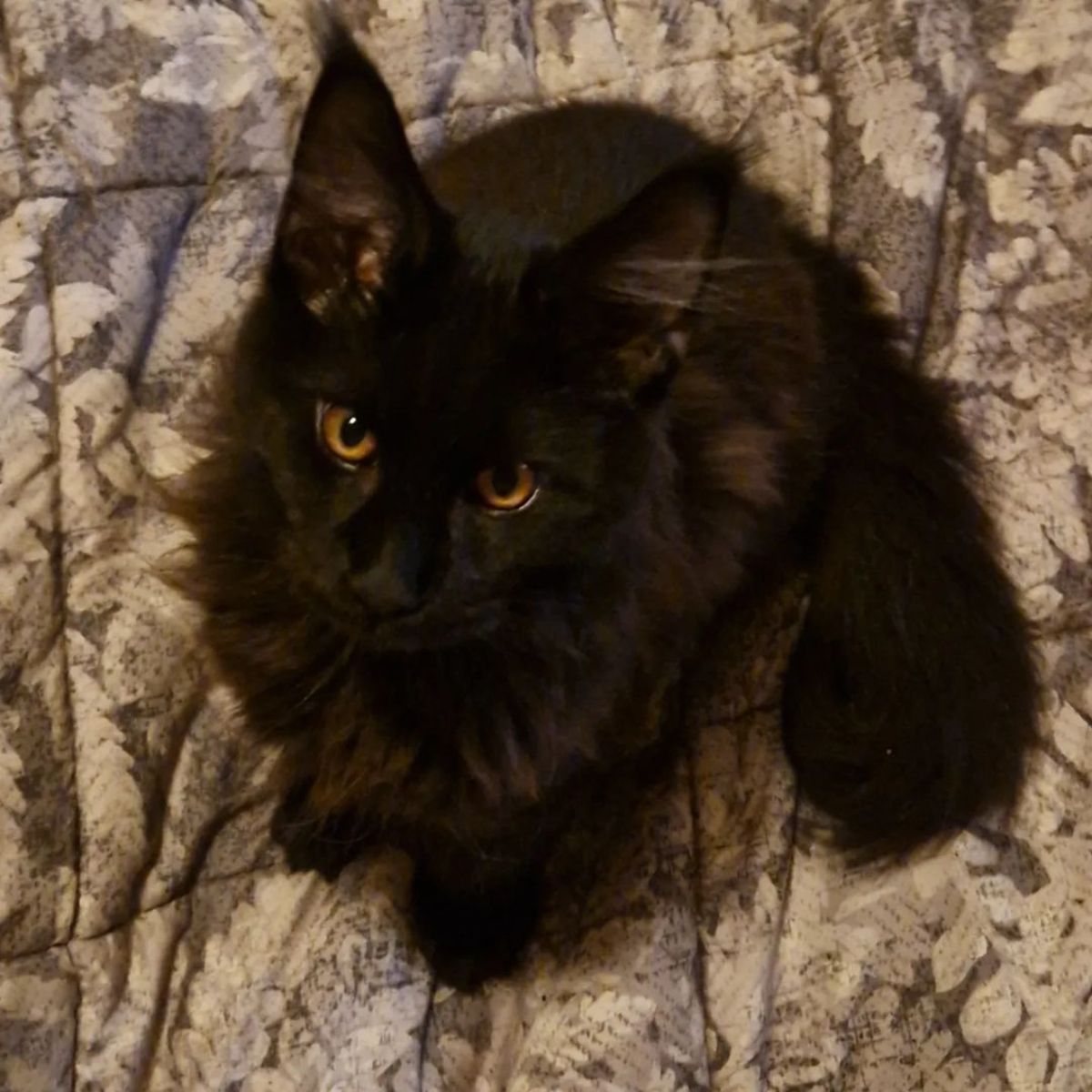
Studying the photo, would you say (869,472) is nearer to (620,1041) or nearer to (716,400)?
(716,400)

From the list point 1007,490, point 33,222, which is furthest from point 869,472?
point 33,222

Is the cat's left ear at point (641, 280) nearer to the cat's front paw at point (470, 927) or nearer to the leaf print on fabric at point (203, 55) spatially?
the cat's front paw at point (470, 927)

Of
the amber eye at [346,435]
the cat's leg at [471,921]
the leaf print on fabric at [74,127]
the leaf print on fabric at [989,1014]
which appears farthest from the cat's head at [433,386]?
the leaf print on fabric at [989,1014]

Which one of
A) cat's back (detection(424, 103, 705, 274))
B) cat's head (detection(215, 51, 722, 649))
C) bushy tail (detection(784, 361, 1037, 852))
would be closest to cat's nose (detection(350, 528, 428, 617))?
cat's head (detection(215, 51, 722, 649))

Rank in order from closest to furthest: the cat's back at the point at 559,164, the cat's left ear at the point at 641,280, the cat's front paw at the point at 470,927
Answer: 1. the cat's left ear at the point at 641,280
2. the cat's back at the point at 559,164
3. the cat's front paw at the point at 470,927

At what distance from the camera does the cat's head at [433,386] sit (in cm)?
83

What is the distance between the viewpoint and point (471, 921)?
118 centimetres

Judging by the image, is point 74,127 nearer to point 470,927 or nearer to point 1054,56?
point 470,927

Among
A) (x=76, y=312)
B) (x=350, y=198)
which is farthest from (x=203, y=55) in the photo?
(x=350, y=198)

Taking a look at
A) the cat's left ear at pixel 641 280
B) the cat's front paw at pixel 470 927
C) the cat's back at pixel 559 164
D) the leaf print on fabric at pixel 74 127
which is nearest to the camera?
the cat's left ear at pixel 641 280

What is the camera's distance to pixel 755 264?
3.37 feet

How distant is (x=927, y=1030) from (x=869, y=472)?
0.56 m

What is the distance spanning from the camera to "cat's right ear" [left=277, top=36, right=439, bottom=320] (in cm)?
81

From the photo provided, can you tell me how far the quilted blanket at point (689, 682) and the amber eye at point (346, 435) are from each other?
0.42 m
